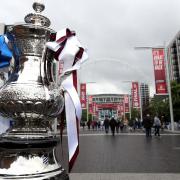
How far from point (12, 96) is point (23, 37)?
0.31 meters

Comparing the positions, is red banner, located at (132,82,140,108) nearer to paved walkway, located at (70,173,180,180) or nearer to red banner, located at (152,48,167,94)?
red banner, located at (152,48,167,94)

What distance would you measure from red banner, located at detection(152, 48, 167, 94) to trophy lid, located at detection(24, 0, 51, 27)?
792 inches

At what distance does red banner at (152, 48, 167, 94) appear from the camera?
68.0 ft

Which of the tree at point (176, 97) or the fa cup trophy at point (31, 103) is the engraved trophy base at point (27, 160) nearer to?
the fa cup trophy at point (31, 103)

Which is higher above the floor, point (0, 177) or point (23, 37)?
point (23, 37)

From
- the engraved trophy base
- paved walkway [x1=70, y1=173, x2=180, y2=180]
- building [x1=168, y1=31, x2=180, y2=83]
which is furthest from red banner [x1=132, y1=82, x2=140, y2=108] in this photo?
building [x1=168, y1=31, x2=180, y2=83]

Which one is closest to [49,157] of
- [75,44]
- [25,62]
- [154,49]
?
[25,62]

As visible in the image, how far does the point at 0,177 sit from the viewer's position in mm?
1018

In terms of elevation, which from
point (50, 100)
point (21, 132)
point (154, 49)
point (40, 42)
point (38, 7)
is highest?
point (154, 49)

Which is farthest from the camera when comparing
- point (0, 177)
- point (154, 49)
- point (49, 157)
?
point (154, 49)

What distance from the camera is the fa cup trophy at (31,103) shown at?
1057mm

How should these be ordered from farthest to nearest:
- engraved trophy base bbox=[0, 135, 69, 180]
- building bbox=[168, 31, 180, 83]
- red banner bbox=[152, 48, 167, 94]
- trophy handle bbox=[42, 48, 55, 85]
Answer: building bbox=[168, 31, 180, 83] → red banner bbox=[152, 48, 167, 94] → trophy handle bbox=[42, 48, 55, 85] → engraved trophy base bbox=[0, 135, 69, 180]

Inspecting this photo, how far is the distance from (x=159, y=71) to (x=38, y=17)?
2032 cm

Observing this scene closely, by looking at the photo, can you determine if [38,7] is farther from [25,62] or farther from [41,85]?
[41,85]
